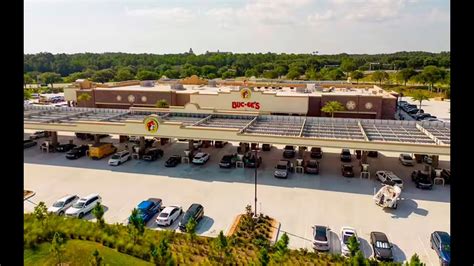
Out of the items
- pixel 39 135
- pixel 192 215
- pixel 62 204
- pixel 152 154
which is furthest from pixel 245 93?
pixel 62 204

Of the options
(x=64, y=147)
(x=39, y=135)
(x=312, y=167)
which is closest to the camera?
(x=312, y=167)

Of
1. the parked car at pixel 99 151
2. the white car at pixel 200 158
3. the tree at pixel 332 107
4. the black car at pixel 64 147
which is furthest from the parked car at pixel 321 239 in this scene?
the black car at pixel 64 147

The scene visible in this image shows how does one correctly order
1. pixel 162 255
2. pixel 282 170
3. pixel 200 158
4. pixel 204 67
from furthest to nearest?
pixel 204 67, pixel 200 158, pixel 282 170, pixel 162 255

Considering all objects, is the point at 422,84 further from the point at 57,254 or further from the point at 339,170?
the point at 57,254

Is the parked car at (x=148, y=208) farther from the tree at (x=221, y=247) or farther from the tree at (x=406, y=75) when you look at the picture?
the tree at (x=406, y=75)

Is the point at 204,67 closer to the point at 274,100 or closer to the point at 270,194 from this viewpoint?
the point at 274,100
